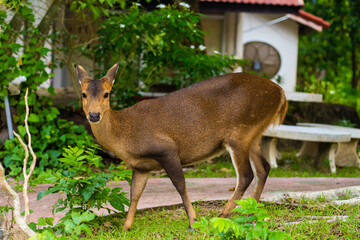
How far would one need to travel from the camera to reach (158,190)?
224 inches

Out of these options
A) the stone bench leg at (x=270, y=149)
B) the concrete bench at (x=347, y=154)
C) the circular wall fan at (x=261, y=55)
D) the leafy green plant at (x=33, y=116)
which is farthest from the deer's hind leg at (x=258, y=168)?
the circular wall fan at (x=261, y=55)

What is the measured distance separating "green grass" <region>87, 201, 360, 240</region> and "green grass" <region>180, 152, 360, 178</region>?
2548 millimetres

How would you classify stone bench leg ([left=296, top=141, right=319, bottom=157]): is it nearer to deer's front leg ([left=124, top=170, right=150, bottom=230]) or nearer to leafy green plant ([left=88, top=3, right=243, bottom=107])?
leafy green plant ([left=88, top=3, right=243, bottom=107])

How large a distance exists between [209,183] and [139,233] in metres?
2.16

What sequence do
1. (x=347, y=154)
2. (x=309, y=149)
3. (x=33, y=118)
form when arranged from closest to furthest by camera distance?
(x=33, y=118) < (x=347, y=154) < (x=309, y=149)

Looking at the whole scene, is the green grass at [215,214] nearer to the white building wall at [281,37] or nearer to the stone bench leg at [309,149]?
the stone bench leg at [309,149]

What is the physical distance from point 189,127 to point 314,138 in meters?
4.41

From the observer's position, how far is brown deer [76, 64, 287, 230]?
4.09 metres

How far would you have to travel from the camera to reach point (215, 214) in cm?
471

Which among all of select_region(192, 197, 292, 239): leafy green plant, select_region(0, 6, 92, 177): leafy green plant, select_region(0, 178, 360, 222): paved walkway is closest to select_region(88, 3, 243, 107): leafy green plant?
select_region(0, 6, 92, 177): leafy green plant

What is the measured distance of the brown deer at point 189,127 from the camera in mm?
4094

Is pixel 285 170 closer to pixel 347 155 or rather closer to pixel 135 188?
pixel 347 155

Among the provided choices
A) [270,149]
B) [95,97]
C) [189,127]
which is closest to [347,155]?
[270,149]

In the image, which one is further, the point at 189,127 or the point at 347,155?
the point at 347,155
